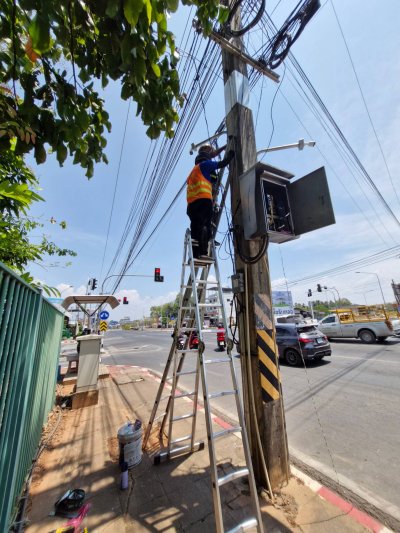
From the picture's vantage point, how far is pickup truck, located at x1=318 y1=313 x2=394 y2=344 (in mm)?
12836

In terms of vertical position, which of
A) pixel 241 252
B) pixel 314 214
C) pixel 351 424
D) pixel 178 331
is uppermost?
pixel 314 214

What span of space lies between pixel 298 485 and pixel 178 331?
2.17 m

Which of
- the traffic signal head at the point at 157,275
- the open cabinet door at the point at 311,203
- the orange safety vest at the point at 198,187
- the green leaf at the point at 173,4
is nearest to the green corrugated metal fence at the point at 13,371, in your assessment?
the green leaf at the point at 173,4

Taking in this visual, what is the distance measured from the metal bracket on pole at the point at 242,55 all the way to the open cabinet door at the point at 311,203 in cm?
224

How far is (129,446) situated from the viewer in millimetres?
3162

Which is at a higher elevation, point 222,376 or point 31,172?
point 31,172

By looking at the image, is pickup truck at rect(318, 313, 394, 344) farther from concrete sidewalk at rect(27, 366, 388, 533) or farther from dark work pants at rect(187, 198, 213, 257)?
dark work pants at rect(187, 198, 213, 257)

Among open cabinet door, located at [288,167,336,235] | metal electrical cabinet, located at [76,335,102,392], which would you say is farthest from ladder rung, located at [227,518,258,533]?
metal electrical cabinet, located at [76,335,102,392]

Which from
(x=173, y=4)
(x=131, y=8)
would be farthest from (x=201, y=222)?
(x=131, y=8)

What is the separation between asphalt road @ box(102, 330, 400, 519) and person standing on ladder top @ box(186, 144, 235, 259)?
3.28 m

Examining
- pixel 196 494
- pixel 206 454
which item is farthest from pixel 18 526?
pixel 206 454

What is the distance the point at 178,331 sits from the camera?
331cm

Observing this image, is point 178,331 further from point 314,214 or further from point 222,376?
point 222,376

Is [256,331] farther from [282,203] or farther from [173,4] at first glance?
[173,4]
